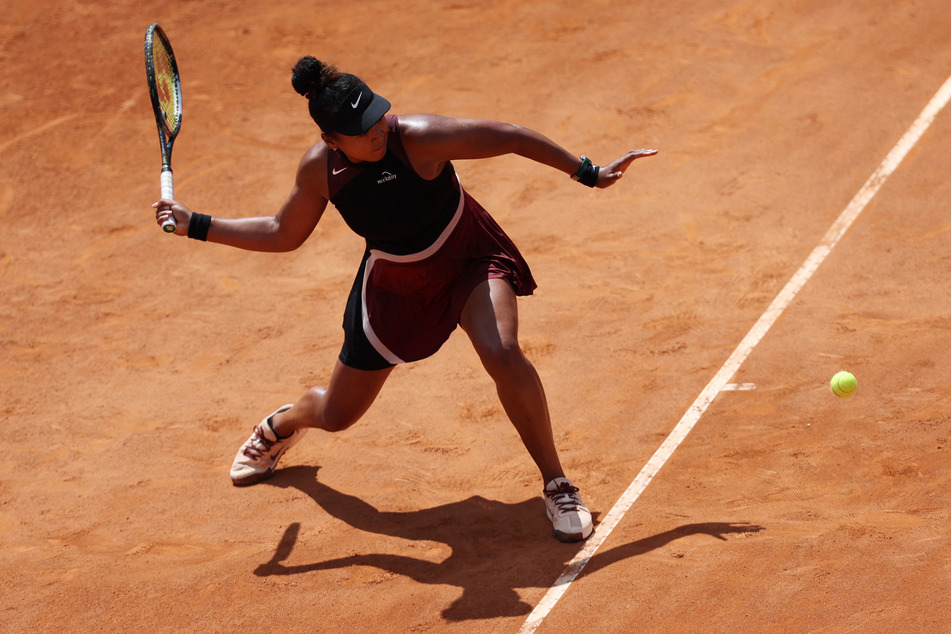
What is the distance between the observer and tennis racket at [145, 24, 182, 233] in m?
4.64

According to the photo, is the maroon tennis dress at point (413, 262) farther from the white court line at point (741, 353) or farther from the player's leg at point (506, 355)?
the white court line at point (741, 353)

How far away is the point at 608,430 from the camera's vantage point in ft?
16.7

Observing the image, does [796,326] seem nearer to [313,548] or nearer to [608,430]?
[608,430]

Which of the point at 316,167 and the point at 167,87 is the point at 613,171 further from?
the point at 167,87

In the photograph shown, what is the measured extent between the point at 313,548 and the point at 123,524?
0.98 metres

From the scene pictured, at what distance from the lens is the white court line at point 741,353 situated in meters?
4.06

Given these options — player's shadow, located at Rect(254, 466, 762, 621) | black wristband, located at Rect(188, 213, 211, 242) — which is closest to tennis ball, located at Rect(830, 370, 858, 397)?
player's shadow, located at Rect(254, 466, 762, 621)

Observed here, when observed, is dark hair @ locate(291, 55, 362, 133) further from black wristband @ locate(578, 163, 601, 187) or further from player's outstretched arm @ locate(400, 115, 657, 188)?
black wristband @ locate(578, 163, 601, 187)

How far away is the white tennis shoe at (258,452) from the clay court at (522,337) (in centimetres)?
10

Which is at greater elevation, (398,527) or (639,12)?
(639,12)

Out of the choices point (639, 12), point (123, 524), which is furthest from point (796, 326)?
point (639, 12)

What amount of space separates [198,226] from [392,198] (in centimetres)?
88

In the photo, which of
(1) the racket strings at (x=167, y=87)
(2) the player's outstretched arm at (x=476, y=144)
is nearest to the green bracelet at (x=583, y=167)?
(2) the player's outstretched arm at (x=476, y=144)

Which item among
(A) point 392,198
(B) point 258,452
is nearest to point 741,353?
(A) point 392,198
